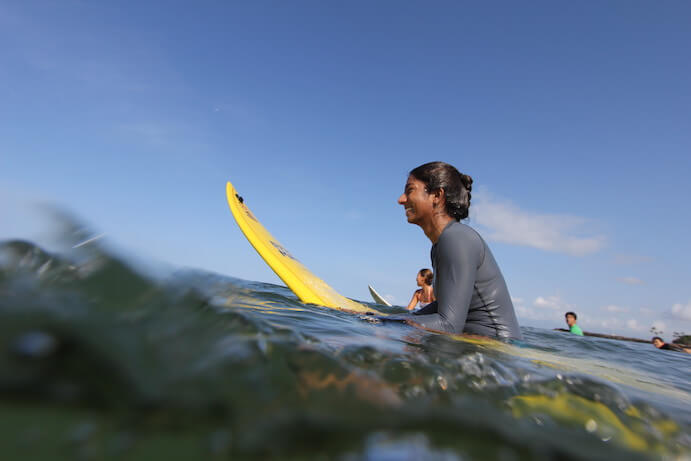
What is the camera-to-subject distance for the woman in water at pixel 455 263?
2.79 meters

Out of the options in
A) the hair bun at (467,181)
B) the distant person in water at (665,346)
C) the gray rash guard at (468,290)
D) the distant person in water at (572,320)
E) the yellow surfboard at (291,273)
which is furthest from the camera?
the distant person in water at (572,320)

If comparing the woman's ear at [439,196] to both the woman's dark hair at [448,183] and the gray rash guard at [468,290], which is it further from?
the gray rash guard at [468,290]

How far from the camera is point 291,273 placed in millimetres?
4438

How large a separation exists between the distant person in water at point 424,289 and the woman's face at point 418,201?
24.1ft

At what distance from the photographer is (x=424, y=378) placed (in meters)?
1.35

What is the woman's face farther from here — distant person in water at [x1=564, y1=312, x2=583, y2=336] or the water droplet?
distant person in water at [x1=564, y1=312, x2=583, y2=336]

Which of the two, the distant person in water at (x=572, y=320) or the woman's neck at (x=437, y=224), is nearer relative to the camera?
the woman's neck at (x=437, y=224)

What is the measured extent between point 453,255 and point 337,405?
2.16 metres

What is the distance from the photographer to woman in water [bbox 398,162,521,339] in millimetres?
2793

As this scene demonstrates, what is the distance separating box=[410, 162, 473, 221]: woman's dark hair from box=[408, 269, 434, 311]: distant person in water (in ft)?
24.0

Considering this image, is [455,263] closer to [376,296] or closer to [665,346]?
[376,296]

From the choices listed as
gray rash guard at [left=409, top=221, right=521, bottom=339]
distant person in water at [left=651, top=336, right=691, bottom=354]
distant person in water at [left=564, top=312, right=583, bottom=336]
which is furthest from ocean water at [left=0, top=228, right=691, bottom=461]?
distant person in water at [left=564, top=312, right=583, bottom=336]

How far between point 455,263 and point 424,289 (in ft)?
27.6

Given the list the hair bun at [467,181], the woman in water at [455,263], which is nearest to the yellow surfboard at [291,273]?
the woman in water at [455,263]
